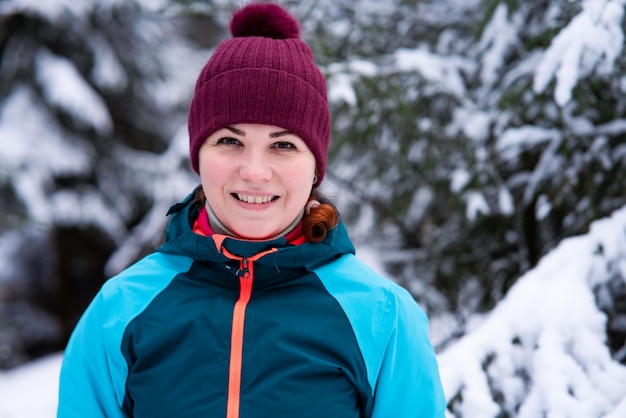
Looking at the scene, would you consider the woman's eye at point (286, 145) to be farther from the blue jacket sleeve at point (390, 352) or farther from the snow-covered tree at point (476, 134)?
the snow-covered tree at point (476, 134)

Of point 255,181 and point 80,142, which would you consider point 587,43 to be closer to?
point 255,181

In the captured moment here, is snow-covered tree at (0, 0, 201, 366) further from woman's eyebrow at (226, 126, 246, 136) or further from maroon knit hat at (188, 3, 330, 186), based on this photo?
woman's eyebrow at (226, 126, 246, 136)

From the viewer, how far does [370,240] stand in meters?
5.08

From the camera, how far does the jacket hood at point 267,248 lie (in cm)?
158

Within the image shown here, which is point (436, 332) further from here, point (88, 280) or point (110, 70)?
point (88, 280)

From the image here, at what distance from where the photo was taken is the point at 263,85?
5.32ft

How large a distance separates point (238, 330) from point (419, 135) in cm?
280

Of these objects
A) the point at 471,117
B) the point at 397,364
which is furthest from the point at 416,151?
the point at 397,364

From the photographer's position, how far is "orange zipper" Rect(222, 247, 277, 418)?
4.87 ft

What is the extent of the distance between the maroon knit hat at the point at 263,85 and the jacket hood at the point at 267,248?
0.27 meters

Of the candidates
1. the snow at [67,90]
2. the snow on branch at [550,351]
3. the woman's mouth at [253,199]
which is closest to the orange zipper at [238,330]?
the woman's mouth at [253,199]

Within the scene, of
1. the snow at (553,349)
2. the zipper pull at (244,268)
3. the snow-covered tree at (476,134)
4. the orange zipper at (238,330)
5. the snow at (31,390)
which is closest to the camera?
the orange zipper at (238,330)

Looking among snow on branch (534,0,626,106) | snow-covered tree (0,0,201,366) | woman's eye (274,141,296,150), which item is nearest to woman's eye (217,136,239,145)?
woman's eye (274,141,296,150)

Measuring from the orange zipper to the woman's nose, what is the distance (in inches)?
8.3
